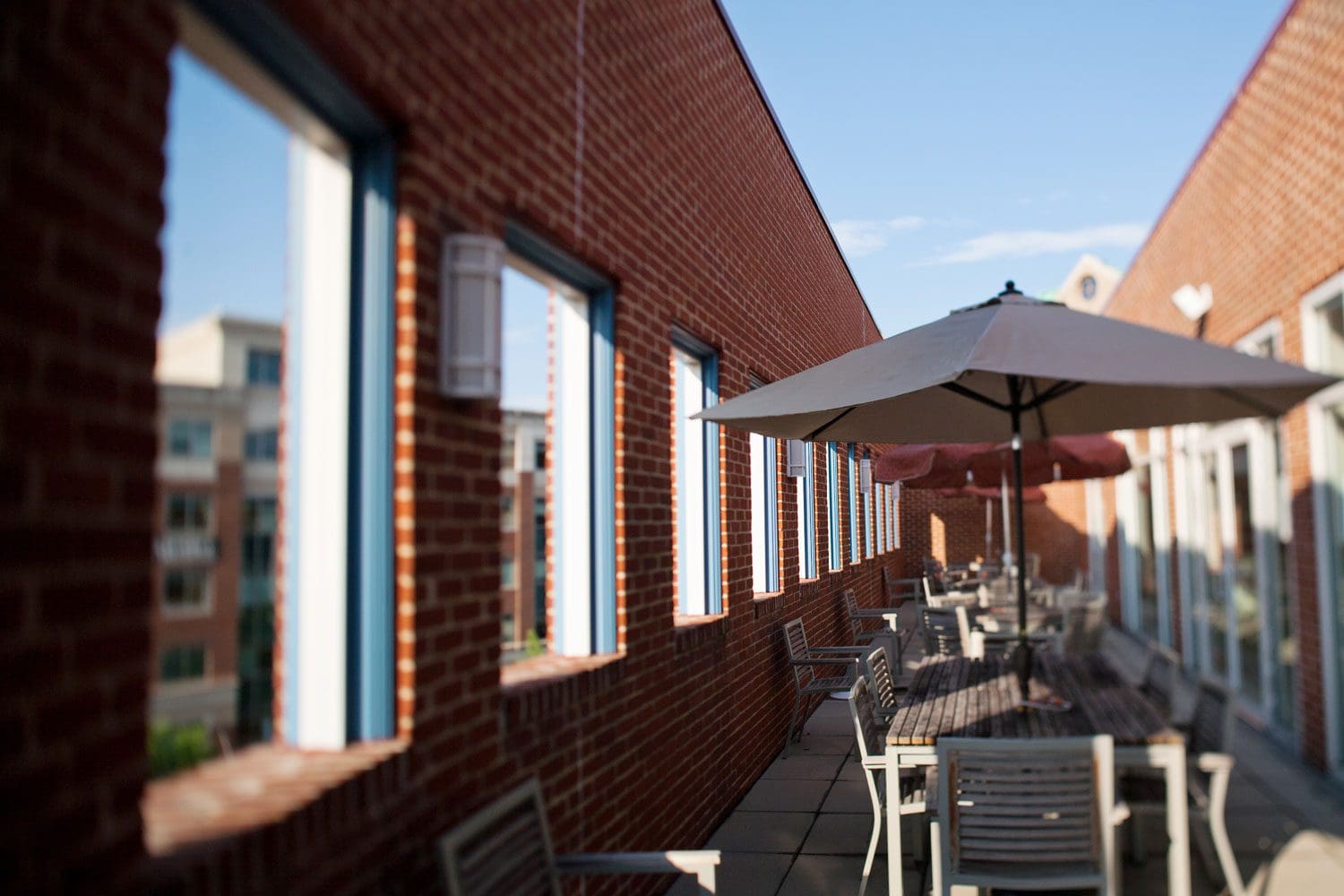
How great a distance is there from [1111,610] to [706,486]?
1149cm

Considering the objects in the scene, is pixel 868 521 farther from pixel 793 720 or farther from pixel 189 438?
pixel 189 438

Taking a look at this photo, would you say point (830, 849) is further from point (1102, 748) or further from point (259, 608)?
point (259, 608)

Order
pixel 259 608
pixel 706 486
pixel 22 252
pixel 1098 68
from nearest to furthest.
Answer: pixel 22 252, pixel 259 608, pixel 706 486, pixel 1098 68

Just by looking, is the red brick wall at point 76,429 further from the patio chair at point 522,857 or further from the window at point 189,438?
the patio chair at point 522,857

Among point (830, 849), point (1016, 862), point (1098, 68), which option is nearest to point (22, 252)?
point (1016, 862)

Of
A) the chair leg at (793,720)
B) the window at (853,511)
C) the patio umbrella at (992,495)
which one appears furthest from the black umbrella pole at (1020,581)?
the window at (853,511)

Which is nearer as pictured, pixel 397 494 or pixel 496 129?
pixel 397 494

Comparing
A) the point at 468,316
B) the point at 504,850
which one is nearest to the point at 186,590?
the point at 468,316

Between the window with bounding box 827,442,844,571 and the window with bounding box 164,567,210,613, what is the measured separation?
849 centimetres

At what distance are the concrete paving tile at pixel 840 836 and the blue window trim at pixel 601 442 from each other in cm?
159

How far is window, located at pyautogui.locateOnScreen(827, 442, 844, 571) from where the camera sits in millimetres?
10445

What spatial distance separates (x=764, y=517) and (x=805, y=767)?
1.85 meters

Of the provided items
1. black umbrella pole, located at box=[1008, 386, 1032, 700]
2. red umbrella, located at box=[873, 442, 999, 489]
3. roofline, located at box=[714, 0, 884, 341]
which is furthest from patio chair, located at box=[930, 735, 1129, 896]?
red umbrella, located at box=[873, 442, 999, 489]

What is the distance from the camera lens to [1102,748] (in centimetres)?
315
